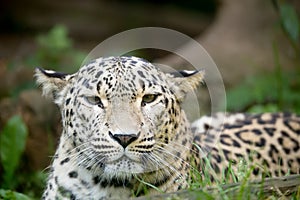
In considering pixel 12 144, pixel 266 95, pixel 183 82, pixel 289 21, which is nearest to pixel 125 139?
pixel 183 82

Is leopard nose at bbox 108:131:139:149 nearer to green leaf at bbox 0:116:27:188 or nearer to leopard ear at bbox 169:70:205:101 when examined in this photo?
leopard ear at bbox 169:70:205:101

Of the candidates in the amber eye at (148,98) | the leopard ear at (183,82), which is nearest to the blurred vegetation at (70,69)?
the amber eye at (148,98)

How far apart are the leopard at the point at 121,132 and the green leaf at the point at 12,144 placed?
2.28 meters

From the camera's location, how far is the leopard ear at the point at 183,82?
23.4 ft

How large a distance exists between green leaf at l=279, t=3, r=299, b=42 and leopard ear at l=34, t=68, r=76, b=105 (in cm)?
376

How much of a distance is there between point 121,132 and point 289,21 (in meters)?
4.36

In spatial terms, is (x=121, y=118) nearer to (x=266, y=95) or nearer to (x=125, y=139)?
(x=125, y=139)

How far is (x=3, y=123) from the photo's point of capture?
33.8ft

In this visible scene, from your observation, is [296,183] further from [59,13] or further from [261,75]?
[59,13]

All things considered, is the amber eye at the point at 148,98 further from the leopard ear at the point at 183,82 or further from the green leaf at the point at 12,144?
the green leaf at the point at 12,144

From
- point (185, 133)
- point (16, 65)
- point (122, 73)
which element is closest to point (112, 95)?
point (122, 73)

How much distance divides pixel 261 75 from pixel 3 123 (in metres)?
Answer: 4.63

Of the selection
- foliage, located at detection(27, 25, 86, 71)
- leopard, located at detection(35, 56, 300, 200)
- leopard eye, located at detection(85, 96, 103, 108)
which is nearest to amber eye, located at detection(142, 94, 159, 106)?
leopard, located at detection(35, 56, 300, 200)

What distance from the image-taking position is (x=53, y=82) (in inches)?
281
